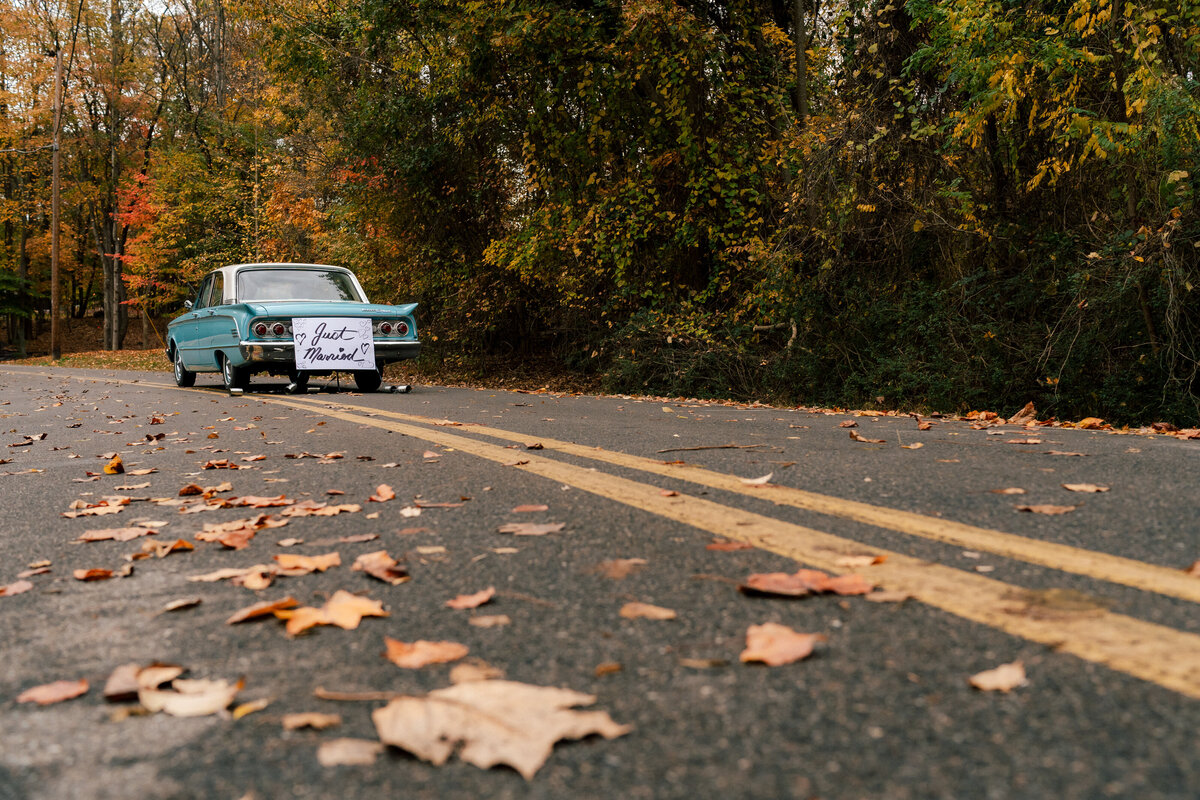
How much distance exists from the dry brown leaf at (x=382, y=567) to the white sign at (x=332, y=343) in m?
8.31

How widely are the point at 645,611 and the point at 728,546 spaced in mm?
626

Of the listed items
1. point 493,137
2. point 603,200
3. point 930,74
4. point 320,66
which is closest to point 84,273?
point 320,66

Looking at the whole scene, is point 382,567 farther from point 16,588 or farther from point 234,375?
point 234,375

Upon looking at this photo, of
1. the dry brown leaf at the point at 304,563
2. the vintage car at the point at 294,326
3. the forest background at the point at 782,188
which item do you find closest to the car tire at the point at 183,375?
the vintage car at the point at 294,326

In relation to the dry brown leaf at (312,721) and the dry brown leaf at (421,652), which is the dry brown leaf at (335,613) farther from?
the dry brown leaf at (312,721)

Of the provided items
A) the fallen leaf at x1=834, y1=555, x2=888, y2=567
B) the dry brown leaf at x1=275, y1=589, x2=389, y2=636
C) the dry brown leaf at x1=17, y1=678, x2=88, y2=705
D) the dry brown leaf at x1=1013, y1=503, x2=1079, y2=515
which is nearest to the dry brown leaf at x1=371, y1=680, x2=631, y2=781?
the dry brown leaf at x1=275, y1=589, x2=389, y2=636

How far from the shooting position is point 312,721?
1.58 m

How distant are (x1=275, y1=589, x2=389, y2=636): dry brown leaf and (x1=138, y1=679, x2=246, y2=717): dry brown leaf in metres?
0.31


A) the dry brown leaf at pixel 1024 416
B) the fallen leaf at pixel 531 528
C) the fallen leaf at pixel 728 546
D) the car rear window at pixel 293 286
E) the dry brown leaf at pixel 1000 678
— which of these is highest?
the car rear window at pixel 293 286

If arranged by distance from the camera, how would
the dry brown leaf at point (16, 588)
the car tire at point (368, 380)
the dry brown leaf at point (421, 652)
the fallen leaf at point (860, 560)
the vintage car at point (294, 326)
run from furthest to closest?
the car tire at point (368, 380) → the vintage car at point (294, 326) → the dry brown leaf at point (16, 588) → the fallen leaf at point (860, 560) → the dry brown leaf at point (421, 652)

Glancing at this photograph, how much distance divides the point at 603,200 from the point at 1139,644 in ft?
37.7

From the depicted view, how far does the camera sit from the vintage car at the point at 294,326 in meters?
10.5

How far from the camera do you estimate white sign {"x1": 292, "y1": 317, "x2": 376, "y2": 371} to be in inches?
415

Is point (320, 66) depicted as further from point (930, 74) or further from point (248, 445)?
point (248, 445)
